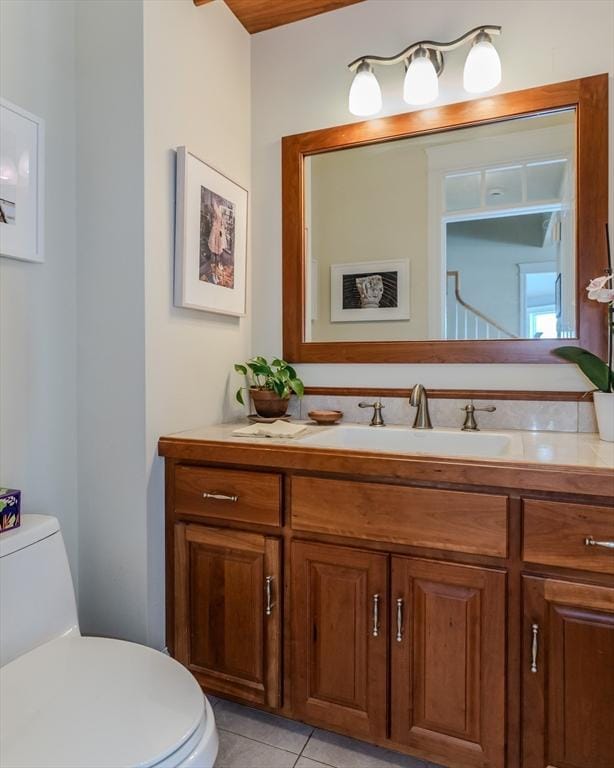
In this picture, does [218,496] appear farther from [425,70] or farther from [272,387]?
[425,70]

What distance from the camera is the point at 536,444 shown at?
131cm

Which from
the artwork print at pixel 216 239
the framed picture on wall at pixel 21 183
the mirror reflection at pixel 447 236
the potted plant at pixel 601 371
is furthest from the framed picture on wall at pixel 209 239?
the potted plant at pixel 601 371

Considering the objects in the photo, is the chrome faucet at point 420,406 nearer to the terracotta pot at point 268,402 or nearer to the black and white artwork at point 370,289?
the black and white artwork at point 370,289

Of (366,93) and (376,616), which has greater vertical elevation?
(366,93)

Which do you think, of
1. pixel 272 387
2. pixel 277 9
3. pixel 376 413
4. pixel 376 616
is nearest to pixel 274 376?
pixel 272 387

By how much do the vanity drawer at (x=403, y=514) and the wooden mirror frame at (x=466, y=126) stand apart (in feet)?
2.16

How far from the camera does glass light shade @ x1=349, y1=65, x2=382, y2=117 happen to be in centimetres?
172

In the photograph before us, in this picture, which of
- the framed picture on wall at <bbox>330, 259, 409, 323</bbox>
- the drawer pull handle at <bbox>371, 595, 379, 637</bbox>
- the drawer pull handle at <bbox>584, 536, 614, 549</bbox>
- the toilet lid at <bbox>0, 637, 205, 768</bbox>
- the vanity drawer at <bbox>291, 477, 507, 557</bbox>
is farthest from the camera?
the framed picture on wall at <bbox>330, 259, 409, 323</bbox>

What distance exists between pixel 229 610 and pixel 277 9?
2137 mm

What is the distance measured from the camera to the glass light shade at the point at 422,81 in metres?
1.63

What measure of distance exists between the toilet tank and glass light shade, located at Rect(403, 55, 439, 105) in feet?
5.71

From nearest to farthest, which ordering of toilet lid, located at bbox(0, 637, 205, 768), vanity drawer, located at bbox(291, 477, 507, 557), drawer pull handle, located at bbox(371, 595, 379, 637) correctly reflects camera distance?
toilet lid, located at bbox(0, 637, 205, 768) < vanity drawer, located at bbox(291, 477, 507, 557) < drawer pull handle, located at bbox(371, 595, 379, 637)

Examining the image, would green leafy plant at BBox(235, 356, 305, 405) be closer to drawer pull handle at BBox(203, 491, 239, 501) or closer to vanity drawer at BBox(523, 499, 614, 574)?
drawer pull handle at BBox(203, 491, 239, 501)

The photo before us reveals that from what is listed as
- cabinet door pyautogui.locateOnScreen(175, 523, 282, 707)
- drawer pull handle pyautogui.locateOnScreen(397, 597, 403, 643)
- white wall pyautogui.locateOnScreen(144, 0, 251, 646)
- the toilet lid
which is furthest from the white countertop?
the toilet lid
